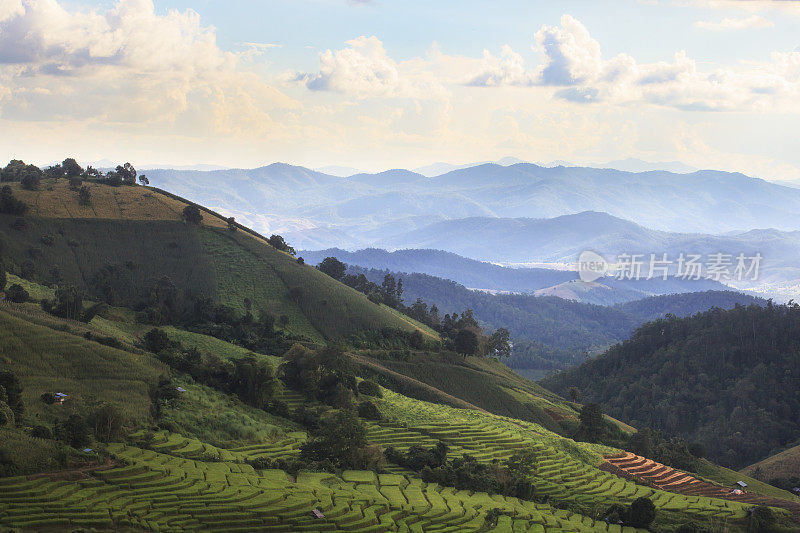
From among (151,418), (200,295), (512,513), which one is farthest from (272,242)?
(512,513)

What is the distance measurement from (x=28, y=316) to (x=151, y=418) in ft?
82.6

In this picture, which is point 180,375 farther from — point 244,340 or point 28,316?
point 244,340

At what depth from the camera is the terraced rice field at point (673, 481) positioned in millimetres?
60969

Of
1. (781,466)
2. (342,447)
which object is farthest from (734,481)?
(342,447)

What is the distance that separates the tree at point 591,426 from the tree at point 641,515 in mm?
45500

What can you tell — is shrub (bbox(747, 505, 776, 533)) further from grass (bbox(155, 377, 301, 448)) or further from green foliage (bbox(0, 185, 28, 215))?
green foliage (bbox(0, 185, 28, 215))

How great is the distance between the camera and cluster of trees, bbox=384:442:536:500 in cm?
5347

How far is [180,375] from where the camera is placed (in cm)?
6612

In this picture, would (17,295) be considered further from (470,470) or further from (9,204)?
(470,470)

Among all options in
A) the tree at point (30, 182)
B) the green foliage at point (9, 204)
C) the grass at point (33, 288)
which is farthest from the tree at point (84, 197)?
the grass at point (33, 288)

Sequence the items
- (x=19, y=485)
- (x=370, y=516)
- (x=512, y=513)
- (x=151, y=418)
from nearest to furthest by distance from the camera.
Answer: (x=19, y=485), (x=370, y=516), (x=512, y=513), (x=151, y=418)

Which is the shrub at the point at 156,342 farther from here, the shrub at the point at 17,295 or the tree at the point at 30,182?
the tree at the point at 30,182

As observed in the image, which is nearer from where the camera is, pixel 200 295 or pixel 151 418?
pixel 151 418

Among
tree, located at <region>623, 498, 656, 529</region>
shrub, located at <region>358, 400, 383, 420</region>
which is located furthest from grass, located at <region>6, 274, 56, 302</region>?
tree, located at <region>623, 498, 656, 529</region>
